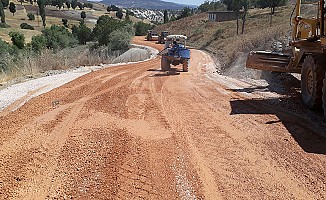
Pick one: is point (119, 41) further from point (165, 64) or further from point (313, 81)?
point (313, 81)

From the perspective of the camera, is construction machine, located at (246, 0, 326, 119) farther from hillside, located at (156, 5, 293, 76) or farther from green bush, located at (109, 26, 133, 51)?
green bush, located at (109, 26, 133, 51)

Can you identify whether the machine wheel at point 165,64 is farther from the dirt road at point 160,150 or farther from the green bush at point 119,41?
the green bush at point 119,41

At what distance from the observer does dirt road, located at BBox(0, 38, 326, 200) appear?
16.6 feet

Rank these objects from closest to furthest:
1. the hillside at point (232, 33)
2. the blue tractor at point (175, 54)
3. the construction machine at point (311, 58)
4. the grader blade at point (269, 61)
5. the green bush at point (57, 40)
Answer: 1. the construction machine at point (311, 58)
2. the grader blade at point (269, 61)
3. the blue tractor at point (175, 54)
4. the hillside at point (232, 33)
5. the green bush at point (57, 40)

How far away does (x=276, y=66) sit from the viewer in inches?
514

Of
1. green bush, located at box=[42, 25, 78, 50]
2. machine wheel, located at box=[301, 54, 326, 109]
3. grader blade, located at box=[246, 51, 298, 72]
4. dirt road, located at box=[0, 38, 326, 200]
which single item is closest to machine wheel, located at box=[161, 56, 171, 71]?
grader blade, located at box=[246, 51, 298, 72]

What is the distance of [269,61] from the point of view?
1327 cm

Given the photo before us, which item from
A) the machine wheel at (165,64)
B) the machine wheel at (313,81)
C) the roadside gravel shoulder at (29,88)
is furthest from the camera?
the machine wheel at (165,64)

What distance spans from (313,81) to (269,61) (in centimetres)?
363

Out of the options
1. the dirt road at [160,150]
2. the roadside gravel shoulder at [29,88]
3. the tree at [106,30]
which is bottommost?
the dirt road at [160,150]

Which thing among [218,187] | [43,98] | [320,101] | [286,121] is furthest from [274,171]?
[43,98]

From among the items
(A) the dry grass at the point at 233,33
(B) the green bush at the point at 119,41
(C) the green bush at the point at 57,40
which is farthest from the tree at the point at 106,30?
(A) the dry grass at the point at 233,33

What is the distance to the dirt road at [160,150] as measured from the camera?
507cm

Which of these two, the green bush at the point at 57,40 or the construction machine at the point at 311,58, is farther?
the green bush at the point at 57,40
